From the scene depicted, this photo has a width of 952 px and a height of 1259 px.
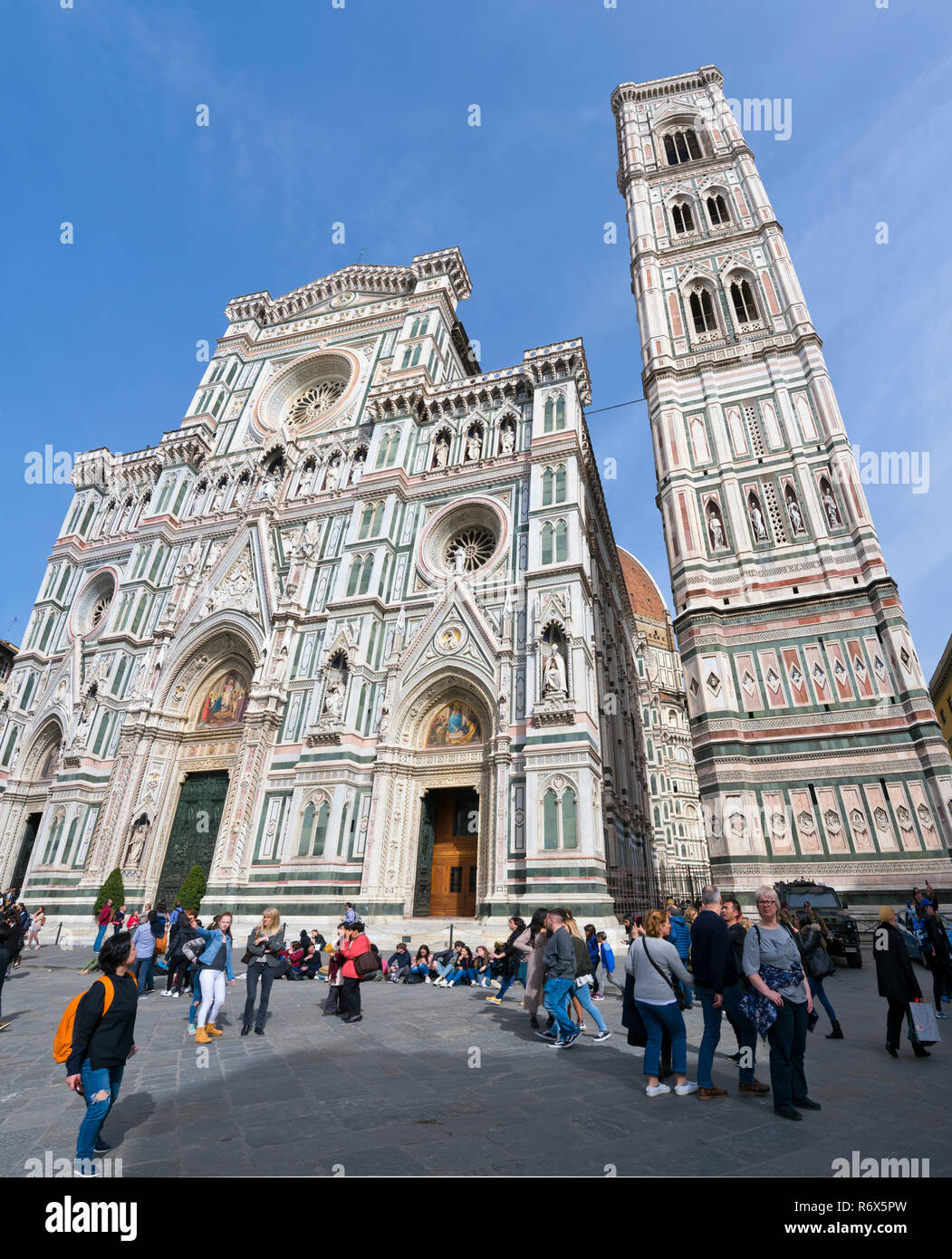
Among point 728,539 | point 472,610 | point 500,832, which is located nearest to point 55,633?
point 472,610

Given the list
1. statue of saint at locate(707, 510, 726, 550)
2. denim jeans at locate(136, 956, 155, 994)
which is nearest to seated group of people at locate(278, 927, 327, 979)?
denim jeans at locate(136, 956, 155, 994)

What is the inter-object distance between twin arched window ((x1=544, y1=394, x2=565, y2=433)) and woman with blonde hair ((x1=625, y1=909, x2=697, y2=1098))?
1960 centimetres

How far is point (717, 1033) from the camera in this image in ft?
16.7

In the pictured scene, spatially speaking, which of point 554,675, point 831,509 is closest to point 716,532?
point 831,509

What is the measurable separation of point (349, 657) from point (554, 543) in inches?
301

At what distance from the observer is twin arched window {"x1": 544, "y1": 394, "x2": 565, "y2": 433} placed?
22688 millimetres

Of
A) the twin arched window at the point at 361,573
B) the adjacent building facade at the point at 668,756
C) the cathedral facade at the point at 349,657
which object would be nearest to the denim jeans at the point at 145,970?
the cathedral facade at the point at 349,657

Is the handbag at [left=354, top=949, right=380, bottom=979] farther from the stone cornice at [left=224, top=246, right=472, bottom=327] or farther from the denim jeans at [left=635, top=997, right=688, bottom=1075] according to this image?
the stone cornice at [left=224, top=246, right=472, bottom=327]

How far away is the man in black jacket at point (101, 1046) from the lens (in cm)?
376

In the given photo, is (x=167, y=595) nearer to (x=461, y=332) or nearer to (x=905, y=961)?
(x=461, y=332)

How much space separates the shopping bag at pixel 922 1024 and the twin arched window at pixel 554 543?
48.1 feet

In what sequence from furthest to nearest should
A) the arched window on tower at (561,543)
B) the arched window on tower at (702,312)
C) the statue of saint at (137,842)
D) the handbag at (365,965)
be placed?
the arched window on tower at (702,312) < the statue of saint at (137,842) < the arched window on tower at (561,543) < the handbag at (365,965)

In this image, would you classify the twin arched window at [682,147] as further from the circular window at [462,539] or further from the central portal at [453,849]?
the central portal at [453,849]
